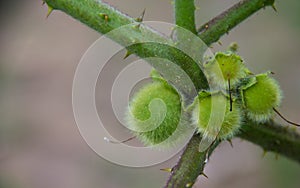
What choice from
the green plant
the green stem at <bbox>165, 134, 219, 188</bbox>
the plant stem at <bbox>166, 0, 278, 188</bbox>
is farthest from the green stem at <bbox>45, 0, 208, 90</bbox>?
the green stem at <bbox>165, 134, 219, 188</bbox>

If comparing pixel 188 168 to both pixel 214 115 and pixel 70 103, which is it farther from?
pixel 70 103

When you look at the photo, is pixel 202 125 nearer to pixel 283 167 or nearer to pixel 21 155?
pixel 283 167

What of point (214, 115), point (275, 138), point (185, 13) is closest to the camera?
point (214, 115)

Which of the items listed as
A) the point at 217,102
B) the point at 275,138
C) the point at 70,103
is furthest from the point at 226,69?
the point at 70,103

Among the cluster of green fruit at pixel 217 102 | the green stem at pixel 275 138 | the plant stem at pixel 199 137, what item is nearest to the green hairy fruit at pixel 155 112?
the cluster of green fruit at pixel 217 102

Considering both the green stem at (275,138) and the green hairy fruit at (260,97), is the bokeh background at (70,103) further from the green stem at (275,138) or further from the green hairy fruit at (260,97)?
the green hairy fruit at (260,97)
